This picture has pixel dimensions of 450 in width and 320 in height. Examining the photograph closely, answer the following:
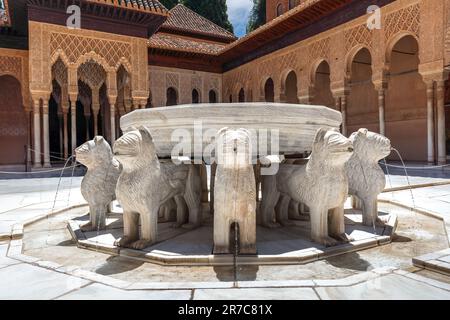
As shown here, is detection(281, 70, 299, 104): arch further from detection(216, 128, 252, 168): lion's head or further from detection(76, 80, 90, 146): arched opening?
detection(216, 128, 252, 168): lion's head

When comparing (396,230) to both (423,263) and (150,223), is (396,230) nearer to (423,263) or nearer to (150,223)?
(423,263)

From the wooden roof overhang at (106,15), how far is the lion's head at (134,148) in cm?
1266

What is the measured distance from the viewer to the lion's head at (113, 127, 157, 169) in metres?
2.67

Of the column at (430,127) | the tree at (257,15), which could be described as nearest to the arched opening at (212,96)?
the column at (430,127)

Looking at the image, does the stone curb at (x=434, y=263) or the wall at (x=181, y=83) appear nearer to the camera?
the stone curb at (x=434, y=263)

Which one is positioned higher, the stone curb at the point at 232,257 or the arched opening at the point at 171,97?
the arched opening at the point at 171,97

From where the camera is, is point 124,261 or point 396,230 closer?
point 124,261

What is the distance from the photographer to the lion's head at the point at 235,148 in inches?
98.8

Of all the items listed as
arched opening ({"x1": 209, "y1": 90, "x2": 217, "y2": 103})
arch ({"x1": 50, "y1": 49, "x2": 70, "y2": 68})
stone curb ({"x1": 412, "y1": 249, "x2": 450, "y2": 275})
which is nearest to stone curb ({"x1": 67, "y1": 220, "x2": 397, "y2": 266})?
stone curb ({"x1": 412, "y1": 249, "x2": 450, "y2": 275})

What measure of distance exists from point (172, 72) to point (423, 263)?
18213mm

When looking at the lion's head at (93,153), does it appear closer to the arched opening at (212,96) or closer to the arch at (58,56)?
the arch at (58,56)

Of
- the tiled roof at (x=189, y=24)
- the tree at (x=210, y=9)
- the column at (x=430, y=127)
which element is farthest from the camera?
the tree at (x=210, y=9)
